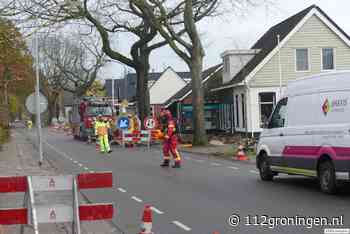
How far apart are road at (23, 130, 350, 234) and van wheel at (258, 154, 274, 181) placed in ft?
0.77

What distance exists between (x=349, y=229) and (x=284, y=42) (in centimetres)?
2967

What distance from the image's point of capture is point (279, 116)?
15.3 metres

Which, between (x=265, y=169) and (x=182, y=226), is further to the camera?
(x=265, y=169)

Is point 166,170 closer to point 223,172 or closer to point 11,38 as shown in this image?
point 223,172

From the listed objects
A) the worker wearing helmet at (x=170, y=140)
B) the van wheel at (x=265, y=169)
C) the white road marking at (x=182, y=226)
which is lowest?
the white road marking at (x=182, y=226)

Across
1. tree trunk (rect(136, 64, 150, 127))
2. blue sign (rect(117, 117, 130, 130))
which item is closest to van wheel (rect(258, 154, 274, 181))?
blue sign (rect(117, 117, 130, 130))

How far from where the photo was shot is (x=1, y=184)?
8023mm

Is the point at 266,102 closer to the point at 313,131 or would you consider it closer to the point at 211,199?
the point at 313,131

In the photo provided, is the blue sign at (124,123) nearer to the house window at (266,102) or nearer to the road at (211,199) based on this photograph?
the house window at (266,102)

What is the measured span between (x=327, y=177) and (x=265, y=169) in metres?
3.17

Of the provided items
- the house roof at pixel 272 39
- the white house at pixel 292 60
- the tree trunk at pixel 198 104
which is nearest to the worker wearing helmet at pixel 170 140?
the tree trunk at pixel 198 104

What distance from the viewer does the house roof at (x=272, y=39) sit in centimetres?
3775

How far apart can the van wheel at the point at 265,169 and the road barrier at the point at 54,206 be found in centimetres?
804

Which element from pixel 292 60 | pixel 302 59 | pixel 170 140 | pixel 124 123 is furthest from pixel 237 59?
pixel 170 140
